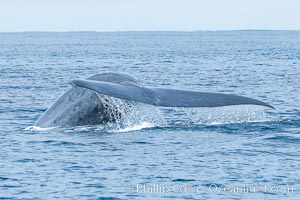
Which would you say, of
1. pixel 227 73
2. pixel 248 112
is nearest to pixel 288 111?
pixel 248 112

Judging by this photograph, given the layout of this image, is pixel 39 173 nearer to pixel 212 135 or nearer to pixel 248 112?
pixel 212 135

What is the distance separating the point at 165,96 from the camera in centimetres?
1314

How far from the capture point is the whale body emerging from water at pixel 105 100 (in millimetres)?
12773

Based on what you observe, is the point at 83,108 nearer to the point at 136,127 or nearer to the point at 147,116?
the point at 136,127

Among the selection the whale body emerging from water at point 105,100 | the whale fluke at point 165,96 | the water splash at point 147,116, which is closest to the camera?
the whale fluke at point 165,96

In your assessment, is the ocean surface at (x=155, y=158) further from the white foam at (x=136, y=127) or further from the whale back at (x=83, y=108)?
the whale back at (x=83, y=108)

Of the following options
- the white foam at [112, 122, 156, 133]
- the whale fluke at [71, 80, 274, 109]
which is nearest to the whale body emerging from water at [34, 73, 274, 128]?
the whale fluke at [71, 80, 274, 109]

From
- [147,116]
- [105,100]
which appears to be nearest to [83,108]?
[105,100]

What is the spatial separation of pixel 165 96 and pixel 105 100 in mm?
2030

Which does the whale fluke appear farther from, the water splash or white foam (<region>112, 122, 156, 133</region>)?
white foam (<region>112, 122, 156, 133</region>)

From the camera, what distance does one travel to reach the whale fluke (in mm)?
→ 12625

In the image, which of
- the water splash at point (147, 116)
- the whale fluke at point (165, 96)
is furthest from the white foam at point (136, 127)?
the whale fluke at point (165, 96)

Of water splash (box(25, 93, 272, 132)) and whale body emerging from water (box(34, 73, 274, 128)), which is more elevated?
whale body emerging from water (box(34, 73, 274, 128))

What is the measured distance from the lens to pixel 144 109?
1584 cm
